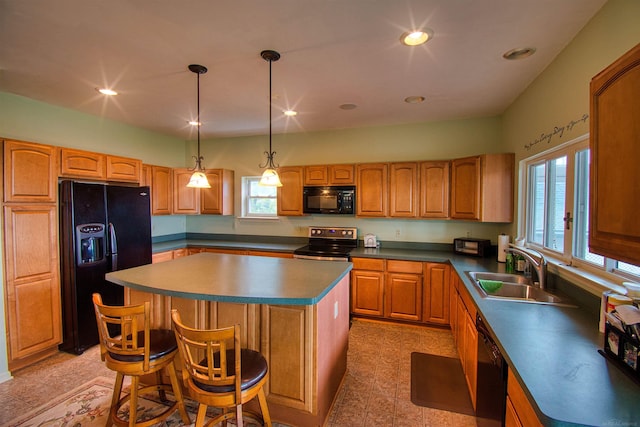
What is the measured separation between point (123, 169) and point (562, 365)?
4303 mm

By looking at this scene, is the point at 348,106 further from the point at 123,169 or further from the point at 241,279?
the point at 123,169

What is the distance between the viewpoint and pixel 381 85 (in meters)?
2.75

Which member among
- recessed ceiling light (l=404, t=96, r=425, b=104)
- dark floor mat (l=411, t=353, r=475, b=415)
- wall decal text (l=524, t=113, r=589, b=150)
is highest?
recessed ceiling light (l=404, t=96, r=425, b=104)

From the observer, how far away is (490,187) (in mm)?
3268

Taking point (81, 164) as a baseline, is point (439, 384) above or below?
below

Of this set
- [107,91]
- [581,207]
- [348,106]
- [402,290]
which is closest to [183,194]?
[107,91]

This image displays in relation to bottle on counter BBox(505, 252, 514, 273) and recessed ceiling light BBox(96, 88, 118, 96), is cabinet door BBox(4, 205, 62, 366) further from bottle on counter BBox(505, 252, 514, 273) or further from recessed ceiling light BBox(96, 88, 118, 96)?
bottle on counter BBox(505, 252, 514, 273)

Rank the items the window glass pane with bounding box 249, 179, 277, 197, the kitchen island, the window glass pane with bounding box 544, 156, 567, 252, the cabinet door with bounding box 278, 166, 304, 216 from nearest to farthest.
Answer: the kitchen island → the window glass pane with bounding box 544, 156, 567, 252 → the cabinet door with bounding box 278, 166, 304, 216 → the window glass pane with bounding box 249, 179, 277, 197

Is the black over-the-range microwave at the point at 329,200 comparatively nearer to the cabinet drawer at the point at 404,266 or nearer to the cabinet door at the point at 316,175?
the cabinet door at the point at 316,175

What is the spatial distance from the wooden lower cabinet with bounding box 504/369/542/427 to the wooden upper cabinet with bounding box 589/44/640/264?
2.10ft

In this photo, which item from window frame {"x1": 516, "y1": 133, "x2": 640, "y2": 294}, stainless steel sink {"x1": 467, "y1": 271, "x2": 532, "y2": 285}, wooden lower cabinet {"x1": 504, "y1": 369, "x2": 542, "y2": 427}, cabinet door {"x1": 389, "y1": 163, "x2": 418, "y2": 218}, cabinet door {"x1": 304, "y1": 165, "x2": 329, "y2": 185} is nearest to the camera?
wooden lower cabinet {"x1": 504, "y1": 369, "x2": 542, "y2": 427}

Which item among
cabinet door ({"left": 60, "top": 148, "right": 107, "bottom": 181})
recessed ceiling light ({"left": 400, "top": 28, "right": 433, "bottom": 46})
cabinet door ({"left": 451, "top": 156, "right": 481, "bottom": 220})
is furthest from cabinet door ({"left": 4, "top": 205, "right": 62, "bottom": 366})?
cabinet door ({"left": 451, "top": 156, "right": 481, "bottom": 220})

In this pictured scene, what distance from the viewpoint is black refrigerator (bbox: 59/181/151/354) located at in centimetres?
293

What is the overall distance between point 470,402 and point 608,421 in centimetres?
158
